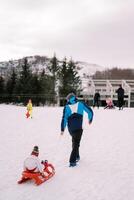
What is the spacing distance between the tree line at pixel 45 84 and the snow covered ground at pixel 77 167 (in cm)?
4477

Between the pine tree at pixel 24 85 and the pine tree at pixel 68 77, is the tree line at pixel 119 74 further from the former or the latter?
the pine tree at pixel 24 85

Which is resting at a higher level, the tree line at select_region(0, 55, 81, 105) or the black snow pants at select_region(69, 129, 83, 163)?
the tree line at select_region(0, 55, 81, 105)

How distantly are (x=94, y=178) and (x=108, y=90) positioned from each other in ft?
306

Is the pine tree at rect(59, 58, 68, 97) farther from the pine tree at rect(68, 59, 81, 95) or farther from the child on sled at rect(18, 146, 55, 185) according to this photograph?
the child on sled at rect(18, 146, 55, 185)

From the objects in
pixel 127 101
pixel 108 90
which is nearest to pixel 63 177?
pixel 127 101

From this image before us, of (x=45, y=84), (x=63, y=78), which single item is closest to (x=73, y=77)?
(x=63, y=78)

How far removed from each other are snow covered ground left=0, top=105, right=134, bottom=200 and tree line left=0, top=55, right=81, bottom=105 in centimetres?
4477

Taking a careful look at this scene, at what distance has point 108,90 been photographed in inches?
3969

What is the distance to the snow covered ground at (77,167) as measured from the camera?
7.17 m

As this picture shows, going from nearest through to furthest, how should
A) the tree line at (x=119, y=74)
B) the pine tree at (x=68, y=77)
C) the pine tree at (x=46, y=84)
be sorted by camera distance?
the pine tree at (x=68, y=77) < the pine tree at (x=46, y=84) < the tree line at (x=119, y=74)

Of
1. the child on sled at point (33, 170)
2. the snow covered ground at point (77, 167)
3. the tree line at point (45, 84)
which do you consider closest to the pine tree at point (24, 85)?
the tree line at point (45, 84)

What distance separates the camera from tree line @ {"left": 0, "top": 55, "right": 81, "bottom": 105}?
6222 centimetres

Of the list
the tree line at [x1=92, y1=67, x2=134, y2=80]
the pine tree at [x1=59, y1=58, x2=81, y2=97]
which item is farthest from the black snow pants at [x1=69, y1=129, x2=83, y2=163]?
the tree line at [x1=92, y1=67, x2=134, y2=80]

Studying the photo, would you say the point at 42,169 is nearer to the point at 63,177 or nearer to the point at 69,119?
the point at 63,177
